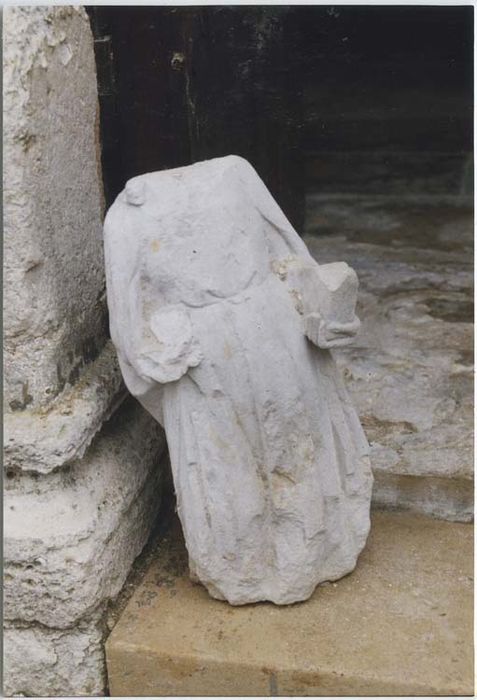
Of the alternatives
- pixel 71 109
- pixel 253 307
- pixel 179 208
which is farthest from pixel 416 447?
pixel 71 109

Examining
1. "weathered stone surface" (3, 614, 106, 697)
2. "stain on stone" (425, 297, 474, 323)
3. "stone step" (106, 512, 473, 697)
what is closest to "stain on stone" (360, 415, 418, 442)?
"stone step" (106, 512, 473, 697)

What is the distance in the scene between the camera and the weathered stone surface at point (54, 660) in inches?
92.4

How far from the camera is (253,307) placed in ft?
7.08

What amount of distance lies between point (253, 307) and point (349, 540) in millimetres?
605

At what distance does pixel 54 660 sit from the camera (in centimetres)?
238

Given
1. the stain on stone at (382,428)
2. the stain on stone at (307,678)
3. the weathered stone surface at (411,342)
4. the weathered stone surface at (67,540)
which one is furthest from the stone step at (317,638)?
the stain on stone at (382,428)

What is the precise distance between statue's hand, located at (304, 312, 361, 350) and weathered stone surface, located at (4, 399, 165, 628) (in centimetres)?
63

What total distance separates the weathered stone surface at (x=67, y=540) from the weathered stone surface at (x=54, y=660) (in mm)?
44

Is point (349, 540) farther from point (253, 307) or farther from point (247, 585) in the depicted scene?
point (253, 307)

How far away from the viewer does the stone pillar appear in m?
2.20

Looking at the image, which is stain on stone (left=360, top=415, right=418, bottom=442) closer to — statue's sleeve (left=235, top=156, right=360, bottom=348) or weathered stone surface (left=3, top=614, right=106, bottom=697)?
statue's sleeve (left=235, top=156, right=360, bottom=348)

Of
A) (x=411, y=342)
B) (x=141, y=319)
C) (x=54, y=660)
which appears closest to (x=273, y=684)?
(x=54, y=660)

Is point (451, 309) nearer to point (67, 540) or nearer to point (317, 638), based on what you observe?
point (317, 638)

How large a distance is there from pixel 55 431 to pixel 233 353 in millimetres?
454
